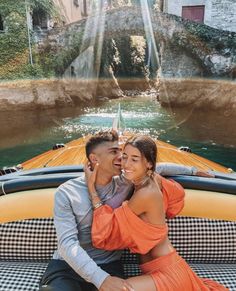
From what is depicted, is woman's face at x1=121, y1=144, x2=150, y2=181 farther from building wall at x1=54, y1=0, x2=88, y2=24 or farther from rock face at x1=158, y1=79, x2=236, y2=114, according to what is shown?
building wall at x1=54, y1=0, x2=88, y2=24

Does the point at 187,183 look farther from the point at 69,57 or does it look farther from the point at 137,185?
the point at 69,57

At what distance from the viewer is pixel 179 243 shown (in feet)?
4.85

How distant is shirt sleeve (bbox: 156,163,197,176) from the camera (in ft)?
4.75

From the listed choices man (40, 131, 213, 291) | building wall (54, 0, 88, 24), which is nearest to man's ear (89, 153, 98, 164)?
man (40, 131, 213, 291)

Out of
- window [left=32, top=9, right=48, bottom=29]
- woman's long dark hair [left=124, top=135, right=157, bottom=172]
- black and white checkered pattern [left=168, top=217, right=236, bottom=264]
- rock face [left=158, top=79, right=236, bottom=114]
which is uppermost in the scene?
window [left=32, top=9, right=48, bottom=29]

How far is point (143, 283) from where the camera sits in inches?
40.1

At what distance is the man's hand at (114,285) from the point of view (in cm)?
99

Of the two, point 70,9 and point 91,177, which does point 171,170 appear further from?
point 70,9

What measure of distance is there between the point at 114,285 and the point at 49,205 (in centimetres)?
55

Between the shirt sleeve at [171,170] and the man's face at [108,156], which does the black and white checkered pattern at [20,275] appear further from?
the shirt sleeve at [171,170]

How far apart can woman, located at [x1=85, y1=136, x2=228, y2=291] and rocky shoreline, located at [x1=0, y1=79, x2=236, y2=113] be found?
8.72 m

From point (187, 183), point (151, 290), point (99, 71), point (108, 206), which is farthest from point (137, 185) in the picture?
point (99, 71)

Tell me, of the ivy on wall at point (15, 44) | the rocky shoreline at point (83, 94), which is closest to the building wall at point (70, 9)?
the ivy on wall at point (15, 44)

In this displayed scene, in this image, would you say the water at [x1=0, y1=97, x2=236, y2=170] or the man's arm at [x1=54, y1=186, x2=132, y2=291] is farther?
the water at [x1=0, y1=97, x2=236, y2=170]
